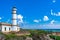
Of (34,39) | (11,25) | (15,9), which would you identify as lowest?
(34,39)

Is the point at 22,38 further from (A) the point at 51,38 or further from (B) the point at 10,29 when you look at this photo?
(B) the point at 10,29

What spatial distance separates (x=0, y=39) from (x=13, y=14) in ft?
58.2

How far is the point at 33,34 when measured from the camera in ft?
136

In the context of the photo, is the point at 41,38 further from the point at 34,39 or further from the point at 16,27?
the point at 16,27

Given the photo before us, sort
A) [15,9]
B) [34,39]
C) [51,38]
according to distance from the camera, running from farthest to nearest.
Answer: [15,9], [51,38], [34,39]

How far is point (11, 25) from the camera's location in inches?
1992

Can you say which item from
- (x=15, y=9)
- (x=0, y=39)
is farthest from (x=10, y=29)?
(x=0, y=39)

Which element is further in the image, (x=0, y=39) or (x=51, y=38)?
(x=51, y=38)

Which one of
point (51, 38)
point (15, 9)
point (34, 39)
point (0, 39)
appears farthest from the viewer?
point (15, 9)

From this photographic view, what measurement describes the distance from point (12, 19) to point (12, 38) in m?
13.4

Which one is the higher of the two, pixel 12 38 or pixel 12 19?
pixel 12 19

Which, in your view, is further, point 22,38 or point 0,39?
point 22,38

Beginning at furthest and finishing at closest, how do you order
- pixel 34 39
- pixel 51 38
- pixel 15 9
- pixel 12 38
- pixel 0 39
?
pixel 15 9 < pixel 51 38 < pixel 34 39 < pixel 12 38 < pixel 0 39

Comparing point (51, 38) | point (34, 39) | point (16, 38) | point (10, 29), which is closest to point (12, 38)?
point (16, 38)
